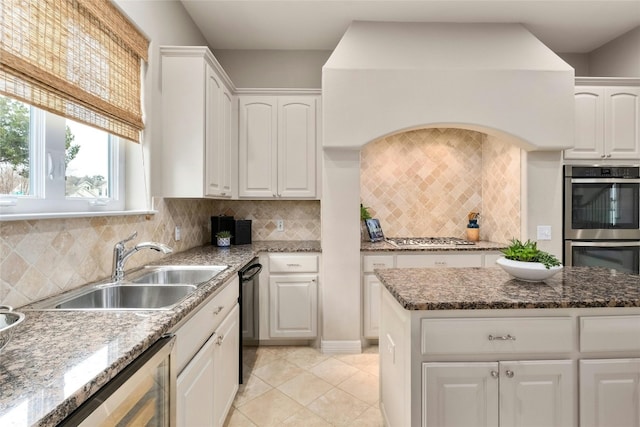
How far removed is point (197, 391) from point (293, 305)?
162cm

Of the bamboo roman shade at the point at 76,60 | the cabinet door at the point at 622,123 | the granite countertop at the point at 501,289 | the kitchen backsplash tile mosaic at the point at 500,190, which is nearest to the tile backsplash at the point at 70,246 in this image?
the bamboo roman shade at the point at 76,60

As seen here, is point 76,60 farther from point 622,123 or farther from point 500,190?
point 622,123

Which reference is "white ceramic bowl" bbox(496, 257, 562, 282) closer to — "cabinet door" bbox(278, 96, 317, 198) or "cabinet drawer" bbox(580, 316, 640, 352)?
"cabinet drawer" bbox(580, 316, 640, 352)

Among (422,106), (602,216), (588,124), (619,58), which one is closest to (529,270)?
(422,106)

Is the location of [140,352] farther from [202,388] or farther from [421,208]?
[421,208]

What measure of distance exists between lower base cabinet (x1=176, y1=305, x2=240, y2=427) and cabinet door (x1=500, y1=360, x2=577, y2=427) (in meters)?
1.29

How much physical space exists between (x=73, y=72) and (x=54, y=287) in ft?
3.23

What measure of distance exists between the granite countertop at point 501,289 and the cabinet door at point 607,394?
0.89 ft

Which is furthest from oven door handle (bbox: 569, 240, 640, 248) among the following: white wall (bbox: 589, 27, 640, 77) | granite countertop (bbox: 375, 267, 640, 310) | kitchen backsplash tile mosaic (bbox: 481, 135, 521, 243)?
white wall (bbox: 589, 27, 640, 77)

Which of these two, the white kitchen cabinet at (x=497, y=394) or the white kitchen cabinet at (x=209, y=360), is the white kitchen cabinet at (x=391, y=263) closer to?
the white kitchen cabinet at (x=209, y=360)

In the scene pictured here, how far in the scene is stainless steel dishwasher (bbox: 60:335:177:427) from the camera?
0.77 meters

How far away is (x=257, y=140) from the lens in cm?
328

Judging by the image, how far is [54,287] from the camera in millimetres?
1472

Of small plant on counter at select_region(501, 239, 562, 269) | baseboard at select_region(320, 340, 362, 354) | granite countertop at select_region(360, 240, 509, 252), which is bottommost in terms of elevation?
baseboard at select_region(320, 340, 362, 354)
